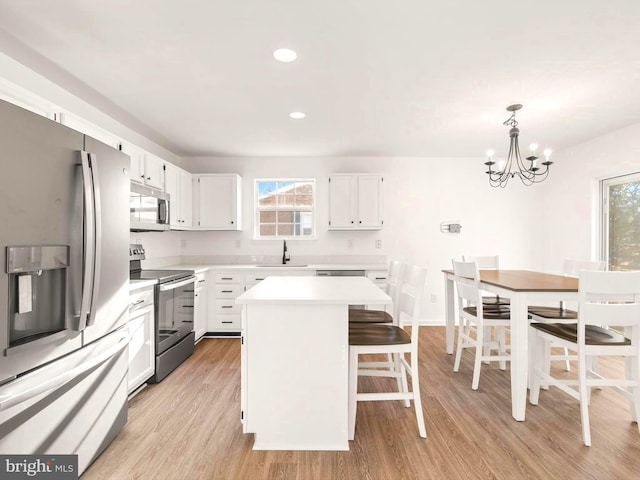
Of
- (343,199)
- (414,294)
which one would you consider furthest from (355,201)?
(414,294)

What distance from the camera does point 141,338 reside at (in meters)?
2.67

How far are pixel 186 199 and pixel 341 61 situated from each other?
2990mm

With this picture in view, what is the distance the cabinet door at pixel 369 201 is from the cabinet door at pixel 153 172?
255 centimetres

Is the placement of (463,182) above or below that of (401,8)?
below

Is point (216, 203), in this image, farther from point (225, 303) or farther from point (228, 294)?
point (225, 303)

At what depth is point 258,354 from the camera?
77.8 inches

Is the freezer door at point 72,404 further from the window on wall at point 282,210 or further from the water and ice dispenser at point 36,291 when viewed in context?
the window on wall at point 282,210

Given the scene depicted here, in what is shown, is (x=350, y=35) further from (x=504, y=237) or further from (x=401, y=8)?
(x=504, y=237)

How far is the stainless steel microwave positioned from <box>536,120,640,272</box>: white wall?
5102 mm

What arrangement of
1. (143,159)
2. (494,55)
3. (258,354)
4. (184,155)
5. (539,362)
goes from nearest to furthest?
(258,354) < (494,55) < (539,362) < (143,159) < (184,155)

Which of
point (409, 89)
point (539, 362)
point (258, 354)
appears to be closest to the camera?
point (258, 354)

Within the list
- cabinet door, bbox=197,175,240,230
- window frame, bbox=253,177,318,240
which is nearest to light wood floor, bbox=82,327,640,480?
cabinet door, bbox=197,175,240,230

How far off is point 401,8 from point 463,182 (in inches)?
148

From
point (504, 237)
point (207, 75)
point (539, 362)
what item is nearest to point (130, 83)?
point (207, 75)
